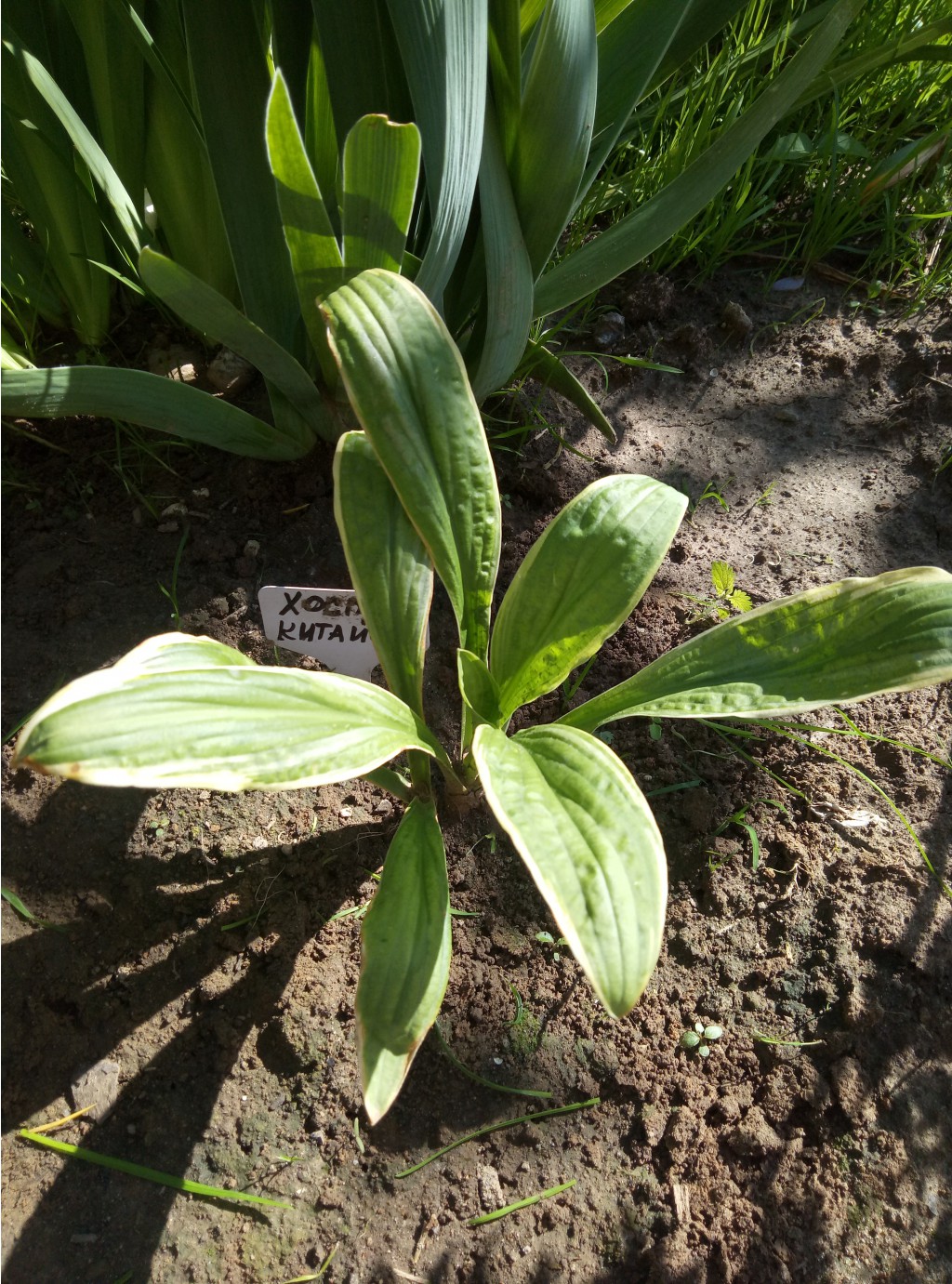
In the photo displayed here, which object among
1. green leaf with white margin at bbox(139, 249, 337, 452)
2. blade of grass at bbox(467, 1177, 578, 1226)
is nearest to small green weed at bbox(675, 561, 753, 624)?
green leaf with white margin at bbox(139, 249, 337, 452)

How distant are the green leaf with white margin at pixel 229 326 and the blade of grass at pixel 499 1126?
97cm

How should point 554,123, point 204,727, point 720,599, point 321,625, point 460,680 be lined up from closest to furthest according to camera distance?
point 204,727
point 460,680
point 554,123
point 321,625
point 720,599

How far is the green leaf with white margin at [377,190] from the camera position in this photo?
817mm

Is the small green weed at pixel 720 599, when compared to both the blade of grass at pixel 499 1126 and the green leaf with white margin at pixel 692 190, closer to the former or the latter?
the green leaf with white margin at pixel 692 190

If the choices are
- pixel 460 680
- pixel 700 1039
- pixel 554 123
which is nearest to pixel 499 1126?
pixel 700 1039

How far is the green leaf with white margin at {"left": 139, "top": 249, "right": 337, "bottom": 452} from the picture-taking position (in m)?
0.94

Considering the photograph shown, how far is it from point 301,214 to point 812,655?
28.2 inches

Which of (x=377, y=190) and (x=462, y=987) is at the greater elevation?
(x=377, y=190)

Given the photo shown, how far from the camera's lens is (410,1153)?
3.06ft

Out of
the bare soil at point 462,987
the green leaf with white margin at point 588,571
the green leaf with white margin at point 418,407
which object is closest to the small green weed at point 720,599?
the bare soil at point 462,987

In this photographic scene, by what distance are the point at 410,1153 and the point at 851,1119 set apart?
517mm

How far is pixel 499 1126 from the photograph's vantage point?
95 centimetres

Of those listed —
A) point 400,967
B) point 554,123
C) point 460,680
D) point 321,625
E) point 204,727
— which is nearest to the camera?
point 204,727

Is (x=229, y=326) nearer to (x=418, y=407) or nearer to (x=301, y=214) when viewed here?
(x=301, y=214)
